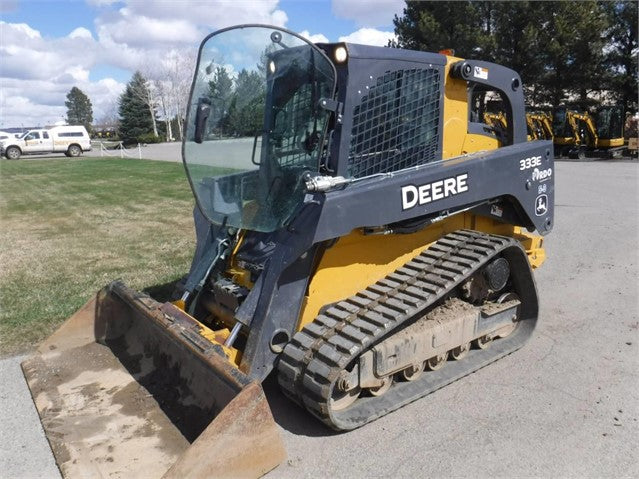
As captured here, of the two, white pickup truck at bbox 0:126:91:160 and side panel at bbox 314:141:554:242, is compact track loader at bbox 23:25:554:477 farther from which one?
white pickup truck at bbox 0:126:91:160

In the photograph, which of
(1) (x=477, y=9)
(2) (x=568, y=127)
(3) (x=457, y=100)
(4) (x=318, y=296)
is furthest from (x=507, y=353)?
(1) (x=477, y=9)

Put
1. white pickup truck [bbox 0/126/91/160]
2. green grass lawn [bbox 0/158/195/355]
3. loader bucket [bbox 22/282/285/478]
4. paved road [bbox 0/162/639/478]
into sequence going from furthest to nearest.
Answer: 1. white pickup truck [bbox 0/126/91/160]
2. green grass lawn [bbox 0/158/195/355]
3. paved road [bbox 0/162/639/478]
4. loader bucket [bbox 22/282/285/478]

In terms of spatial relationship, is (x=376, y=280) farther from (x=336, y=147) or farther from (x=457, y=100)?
(x=457, y=100)

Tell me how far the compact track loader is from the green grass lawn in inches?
63.9

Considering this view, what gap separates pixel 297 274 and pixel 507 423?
159 centimetres

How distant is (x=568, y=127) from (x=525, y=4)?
719 cm

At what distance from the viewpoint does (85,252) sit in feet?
26.6

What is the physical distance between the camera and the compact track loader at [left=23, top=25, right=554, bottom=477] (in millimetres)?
3227

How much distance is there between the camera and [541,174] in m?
4.68

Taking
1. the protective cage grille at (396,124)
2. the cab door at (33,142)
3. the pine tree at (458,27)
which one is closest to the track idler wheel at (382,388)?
the protective cage grille at (396,124)

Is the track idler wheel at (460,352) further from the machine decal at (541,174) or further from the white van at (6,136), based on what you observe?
the white van at (6,136)

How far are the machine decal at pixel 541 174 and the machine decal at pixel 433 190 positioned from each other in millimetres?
983

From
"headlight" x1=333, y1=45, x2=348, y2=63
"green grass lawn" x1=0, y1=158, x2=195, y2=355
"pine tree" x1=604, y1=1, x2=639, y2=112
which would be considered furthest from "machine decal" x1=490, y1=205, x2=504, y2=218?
"pine tree" x1=604, y1=1, x2=639, y2=112

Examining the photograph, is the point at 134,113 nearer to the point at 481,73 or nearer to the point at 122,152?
the point at 122,152
